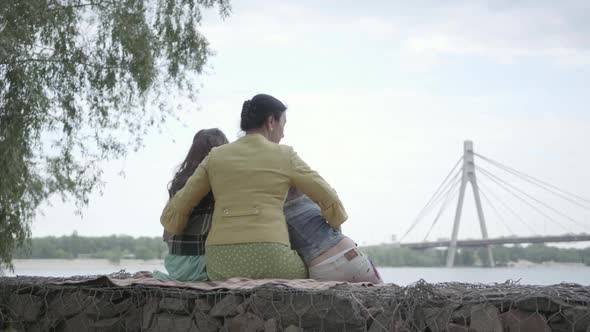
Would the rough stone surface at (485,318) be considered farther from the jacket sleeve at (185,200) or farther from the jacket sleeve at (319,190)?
the jacket sleeve at (185,200)

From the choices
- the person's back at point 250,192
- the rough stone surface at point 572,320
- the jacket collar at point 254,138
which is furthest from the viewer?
the jacket collar at point 254,138

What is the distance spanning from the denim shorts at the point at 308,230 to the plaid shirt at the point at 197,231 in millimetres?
293

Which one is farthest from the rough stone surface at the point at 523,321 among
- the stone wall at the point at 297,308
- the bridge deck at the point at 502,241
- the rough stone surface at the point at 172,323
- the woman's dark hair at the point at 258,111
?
the bridge deck at the point at 502,241

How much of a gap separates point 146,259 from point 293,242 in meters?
12.9

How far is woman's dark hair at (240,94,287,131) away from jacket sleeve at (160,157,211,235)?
0.19m

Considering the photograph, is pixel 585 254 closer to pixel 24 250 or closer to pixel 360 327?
pixel 24 250

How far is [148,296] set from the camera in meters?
2.71

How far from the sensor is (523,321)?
1.95 metres

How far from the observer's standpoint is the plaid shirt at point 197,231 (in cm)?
297

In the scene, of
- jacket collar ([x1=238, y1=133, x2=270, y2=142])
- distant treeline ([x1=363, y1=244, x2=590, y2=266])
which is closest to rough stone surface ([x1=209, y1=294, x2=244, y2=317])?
jacket collar ([x1=238, y1=133, x2=270, y2=142])

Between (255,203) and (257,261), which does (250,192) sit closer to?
(255,203)

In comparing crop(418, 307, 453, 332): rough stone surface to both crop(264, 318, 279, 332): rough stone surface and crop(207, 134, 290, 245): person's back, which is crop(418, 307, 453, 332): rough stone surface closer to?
crop(264, 318, 279, 332): rough stone surface

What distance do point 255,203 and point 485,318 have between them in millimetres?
945

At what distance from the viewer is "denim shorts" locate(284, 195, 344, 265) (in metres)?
2.77
